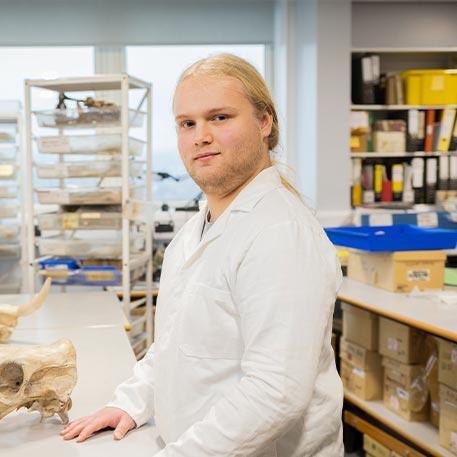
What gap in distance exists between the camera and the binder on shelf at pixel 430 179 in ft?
17.2

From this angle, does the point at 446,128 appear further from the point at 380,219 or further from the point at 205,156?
the point at 205,156

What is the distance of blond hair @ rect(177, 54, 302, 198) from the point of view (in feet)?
3.94

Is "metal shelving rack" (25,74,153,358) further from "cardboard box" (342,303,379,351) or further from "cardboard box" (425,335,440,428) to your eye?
"cardboard box" (425,335,440,428)

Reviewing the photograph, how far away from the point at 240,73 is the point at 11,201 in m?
3.25

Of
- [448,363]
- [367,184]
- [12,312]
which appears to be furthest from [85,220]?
[367,184]

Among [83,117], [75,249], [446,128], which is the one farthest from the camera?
[446,128]

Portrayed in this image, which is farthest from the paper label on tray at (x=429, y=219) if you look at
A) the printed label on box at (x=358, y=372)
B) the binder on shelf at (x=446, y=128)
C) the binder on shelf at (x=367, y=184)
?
the printed label on box at (x=358, y=372)

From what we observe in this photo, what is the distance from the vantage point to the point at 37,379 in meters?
1.37

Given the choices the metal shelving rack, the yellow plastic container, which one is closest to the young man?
the metal shelving rack

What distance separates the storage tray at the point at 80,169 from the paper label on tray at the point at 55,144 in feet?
0.27

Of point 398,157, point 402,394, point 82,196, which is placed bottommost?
point 402,394

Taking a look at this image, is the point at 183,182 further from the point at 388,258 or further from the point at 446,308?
the point at 446,308

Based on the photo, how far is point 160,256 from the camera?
15.9 ft

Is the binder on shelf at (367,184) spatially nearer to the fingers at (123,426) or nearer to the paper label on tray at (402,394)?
the paper label on tray at (402,394)
